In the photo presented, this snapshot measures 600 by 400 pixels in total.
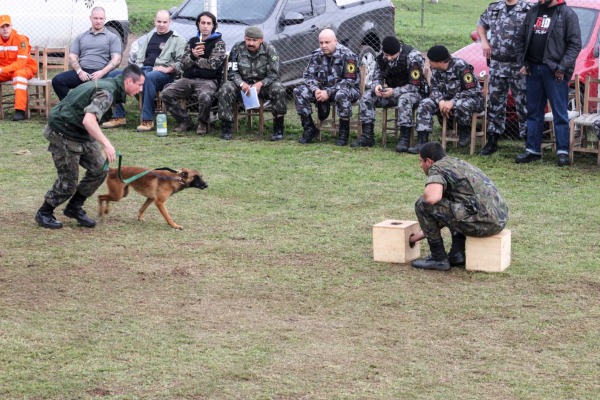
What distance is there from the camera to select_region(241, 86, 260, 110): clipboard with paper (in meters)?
13.6

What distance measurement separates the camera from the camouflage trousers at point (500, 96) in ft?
41.0

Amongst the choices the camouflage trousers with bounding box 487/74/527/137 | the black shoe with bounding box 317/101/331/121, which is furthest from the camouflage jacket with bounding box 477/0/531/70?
the black shoe with bounding box 317/101/331/121

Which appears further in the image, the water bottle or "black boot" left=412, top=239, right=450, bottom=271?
the water bottle

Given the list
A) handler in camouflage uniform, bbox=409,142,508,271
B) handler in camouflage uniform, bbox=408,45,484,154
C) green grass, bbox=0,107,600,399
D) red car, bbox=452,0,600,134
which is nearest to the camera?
green grass, bbox=0,107,600,399

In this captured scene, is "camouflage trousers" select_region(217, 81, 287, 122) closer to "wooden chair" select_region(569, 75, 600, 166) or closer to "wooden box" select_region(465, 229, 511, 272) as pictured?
"wooden chair" select_region(569, 75, 600, 166)

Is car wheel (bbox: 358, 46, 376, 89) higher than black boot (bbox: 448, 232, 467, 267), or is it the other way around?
car wheel (bbox: 358, 46, 376, 89)

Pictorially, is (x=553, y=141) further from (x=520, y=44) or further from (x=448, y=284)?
(x=448, y=284)

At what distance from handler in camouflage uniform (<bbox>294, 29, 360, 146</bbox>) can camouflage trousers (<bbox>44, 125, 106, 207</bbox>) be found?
4574 millimetres

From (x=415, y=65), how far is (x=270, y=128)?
8.86ft

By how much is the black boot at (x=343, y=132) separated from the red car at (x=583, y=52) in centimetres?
184

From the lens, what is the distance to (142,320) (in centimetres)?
687

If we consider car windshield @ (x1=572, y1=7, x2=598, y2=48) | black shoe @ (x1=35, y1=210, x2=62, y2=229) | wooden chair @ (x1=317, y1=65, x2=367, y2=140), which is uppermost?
car windshield @ (x1=572, y1=7, x2=598, y2=48)

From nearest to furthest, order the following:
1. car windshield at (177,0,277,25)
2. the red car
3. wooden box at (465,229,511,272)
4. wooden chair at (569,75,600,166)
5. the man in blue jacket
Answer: wooden box at (465,229,511,272) → the man in blue jacket → wooden chair at (569,75,600,166) → the red car → car windshield at (177,0,277,25)

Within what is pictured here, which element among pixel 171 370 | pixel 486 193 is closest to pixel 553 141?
pixel 486 193
